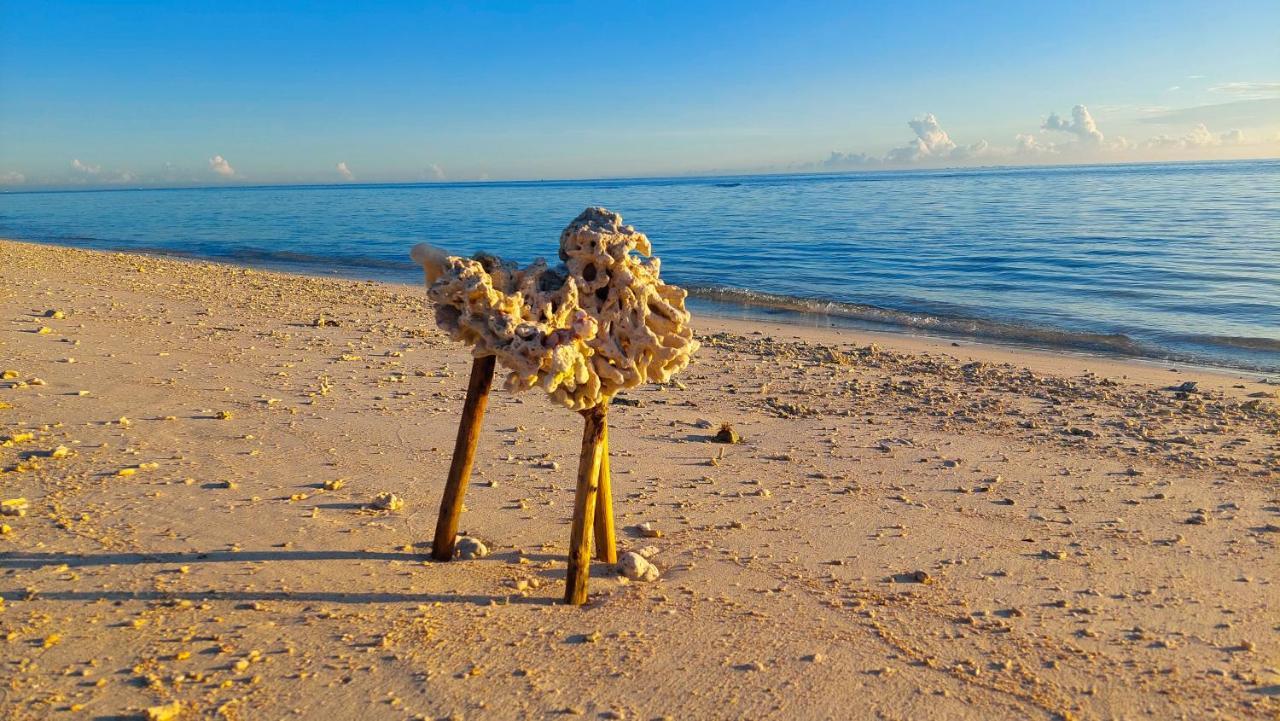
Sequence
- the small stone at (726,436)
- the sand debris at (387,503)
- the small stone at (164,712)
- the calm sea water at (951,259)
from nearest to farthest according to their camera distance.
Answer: the small stone at (164,712), the sand debris at (387,503), the small stone at (726,436), the calm sea water at (951,259)

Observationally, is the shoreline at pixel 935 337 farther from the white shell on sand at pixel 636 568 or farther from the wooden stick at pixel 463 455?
the wooden stick at pixel 463 455

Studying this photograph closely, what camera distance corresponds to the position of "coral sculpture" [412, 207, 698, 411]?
4.25 metres

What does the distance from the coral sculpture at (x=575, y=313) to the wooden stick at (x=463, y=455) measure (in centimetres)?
24

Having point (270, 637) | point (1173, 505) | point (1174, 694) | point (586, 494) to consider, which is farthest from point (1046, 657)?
point (270, 637)

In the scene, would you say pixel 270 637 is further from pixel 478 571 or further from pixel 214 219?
pixel 214 219

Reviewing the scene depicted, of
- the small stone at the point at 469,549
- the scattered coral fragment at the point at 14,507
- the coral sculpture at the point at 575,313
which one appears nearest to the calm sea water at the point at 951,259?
the coral sculpture at the point at 575,313

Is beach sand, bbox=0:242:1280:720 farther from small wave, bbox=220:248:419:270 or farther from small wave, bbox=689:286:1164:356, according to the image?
small wave, bbox=220:248:419:270

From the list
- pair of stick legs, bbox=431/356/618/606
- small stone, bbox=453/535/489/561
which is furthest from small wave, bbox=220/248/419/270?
pair of stick legs, bbox=431/356/618/606

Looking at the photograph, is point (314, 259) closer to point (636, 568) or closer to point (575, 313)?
point (636, 568)

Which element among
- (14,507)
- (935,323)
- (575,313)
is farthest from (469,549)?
(935,323)

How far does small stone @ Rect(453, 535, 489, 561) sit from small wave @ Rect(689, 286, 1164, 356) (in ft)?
43.1

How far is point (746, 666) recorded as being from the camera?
4.27 m

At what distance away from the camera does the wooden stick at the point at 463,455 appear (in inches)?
186

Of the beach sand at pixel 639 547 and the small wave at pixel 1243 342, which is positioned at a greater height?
the beach sand at pixel 639 547
